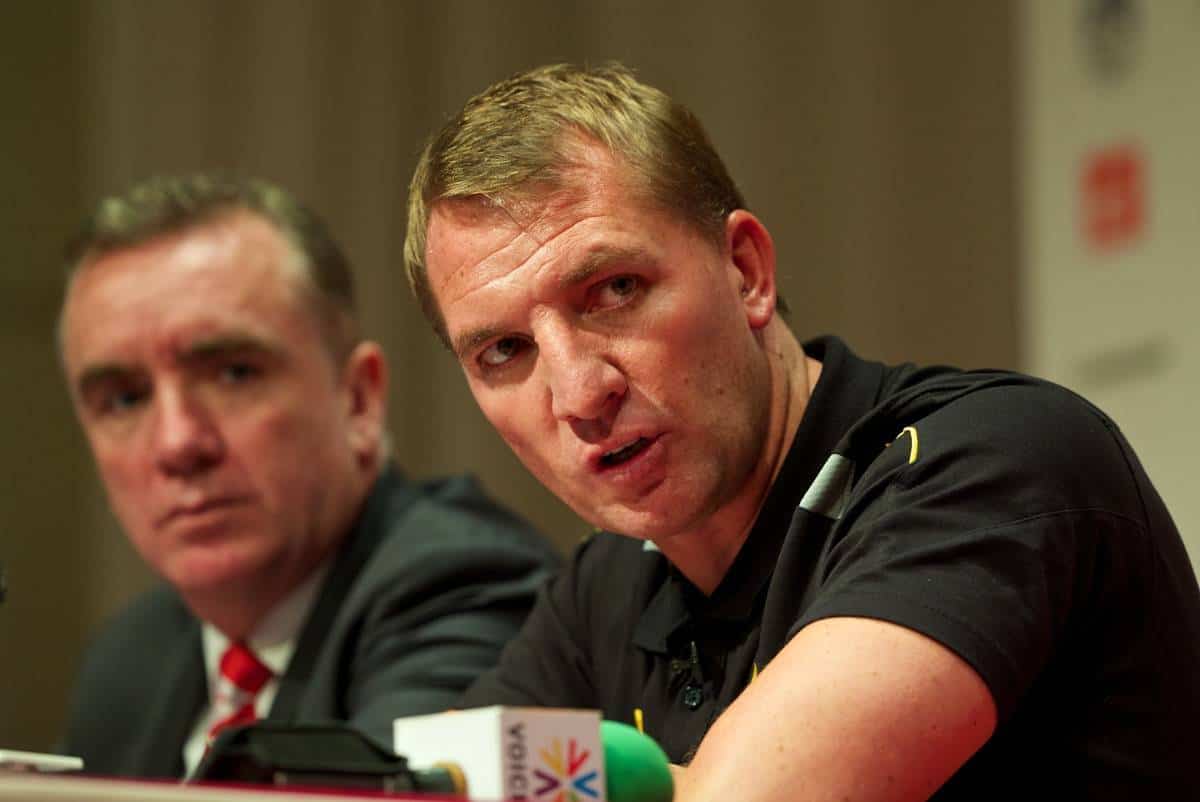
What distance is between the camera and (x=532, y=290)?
5.37 feet

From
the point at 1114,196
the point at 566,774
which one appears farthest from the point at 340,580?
the point at 566,774

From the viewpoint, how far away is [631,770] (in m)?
1.21

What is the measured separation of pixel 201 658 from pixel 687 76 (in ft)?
7.40

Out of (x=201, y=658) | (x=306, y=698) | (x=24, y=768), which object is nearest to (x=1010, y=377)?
(x=24, y=768)

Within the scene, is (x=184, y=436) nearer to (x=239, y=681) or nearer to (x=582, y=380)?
(x=239, y=681)

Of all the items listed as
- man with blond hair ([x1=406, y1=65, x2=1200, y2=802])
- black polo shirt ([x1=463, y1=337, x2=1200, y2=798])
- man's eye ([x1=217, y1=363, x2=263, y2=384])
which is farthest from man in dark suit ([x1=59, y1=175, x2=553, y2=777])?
black polo shirt ([x1=463, y1=337, x2=1200, y2=798])

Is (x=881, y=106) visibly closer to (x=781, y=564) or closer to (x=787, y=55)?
(x=787, y=55)

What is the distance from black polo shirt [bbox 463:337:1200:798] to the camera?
4.41ft

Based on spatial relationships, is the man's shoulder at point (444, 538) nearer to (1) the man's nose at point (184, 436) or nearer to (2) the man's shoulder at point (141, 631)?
(1) the man's nose at point (184, 436)

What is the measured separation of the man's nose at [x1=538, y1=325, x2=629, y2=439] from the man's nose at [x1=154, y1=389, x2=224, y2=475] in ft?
3.91

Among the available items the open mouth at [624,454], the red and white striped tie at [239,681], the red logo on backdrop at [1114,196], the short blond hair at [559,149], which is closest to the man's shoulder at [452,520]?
the red and white striped tie at [239,681]

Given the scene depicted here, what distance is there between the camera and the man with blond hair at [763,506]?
50.8 inches

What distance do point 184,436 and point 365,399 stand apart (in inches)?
14.9

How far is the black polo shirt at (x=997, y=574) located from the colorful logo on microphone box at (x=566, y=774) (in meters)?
0.27
